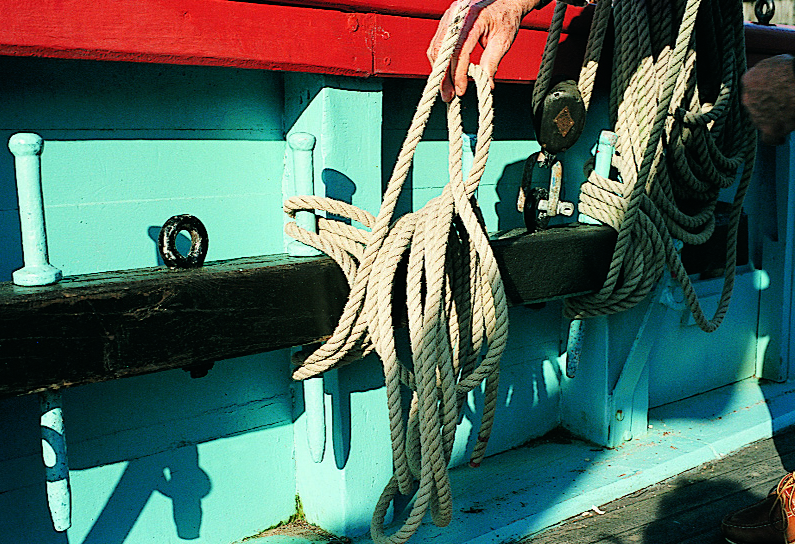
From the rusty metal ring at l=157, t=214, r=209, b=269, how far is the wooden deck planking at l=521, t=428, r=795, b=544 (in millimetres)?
1209

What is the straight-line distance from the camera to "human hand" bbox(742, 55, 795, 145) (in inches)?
58.4

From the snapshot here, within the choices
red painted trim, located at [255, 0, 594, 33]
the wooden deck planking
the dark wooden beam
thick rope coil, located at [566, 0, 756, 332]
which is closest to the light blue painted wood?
the wooden deck planking

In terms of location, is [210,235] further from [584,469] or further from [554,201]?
[584,469]

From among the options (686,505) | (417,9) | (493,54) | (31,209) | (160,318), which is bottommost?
(686,505)

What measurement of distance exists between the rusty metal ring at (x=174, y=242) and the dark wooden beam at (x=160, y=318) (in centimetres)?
3

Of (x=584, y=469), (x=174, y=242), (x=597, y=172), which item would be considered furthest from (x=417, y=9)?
(x=584, y=469)

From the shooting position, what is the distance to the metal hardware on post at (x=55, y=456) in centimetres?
155

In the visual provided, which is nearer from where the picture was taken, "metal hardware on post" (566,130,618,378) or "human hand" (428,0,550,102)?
"human hand" (428,0,550,102)

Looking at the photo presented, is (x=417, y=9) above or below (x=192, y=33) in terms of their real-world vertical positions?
above

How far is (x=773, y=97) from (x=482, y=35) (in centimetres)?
60

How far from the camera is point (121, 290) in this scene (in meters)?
1.50

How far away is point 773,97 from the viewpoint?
1492 mm

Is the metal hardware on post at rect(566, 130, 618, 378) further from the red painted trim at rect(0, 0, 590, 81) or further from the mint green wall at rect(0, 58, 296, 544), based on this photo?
the mint green wall at rect(0, 58, 296, 544)

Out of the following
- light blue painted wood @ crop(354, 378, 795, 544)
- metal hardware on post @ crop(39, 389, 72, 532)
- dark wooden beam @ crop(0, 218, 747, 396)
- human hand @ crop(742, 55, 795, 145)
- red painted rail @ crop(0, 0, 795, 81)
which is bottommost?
light blue painted wood @ crop(354, 378, 795, 544)
